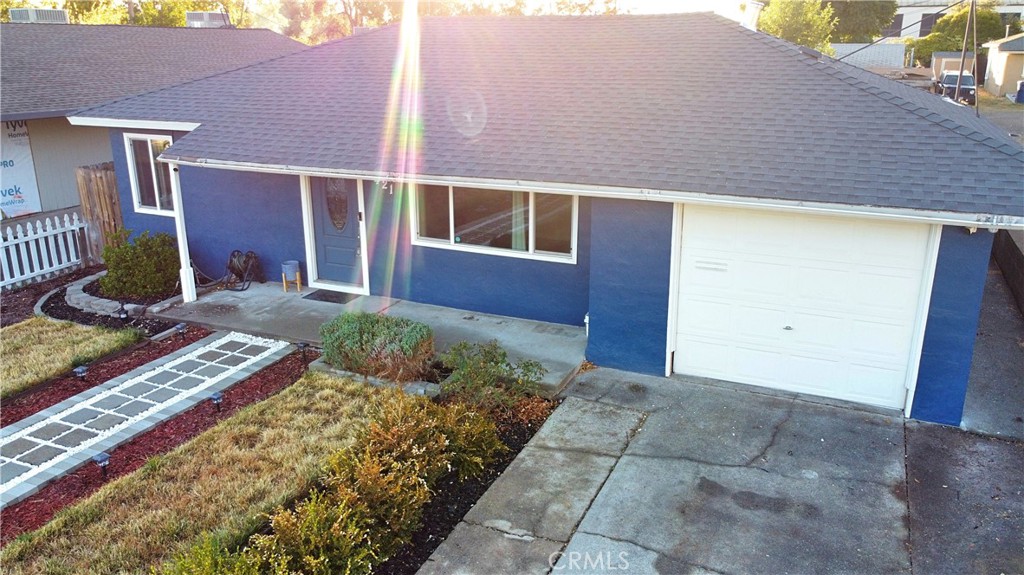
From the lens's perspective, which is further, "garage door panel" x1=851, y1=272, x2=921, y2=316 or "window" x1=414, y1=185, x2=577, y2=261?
"window" x1=414, y1=185, x2=577, y2=261

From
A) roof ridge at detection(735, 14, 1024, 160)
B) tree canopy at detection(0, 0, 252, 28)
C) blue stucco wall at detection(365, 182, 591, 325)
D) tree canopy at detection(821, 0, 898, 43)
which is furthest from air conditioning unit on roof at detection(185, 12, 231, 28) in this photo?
tree canopy at detection(821, 0, 898, 43)

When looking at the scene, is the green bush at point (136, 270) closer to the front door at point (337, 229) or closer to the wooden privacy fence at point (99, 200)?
the wooden privacy fence at point (99, 200)

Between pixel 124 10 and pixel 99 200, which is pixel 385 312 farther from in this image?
pixel 124 10

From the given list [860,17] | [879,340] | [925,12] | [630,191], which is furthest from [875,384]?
[925,12]

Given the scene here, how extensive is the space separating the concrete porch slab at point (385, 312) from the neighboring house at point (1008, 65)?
4141 centimetres

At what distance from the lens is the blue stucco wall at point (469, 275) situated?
1002 cm

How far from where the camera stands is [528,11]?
3766 cm

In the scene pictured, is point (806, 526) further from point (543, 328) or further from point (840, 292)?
point (543, 328)

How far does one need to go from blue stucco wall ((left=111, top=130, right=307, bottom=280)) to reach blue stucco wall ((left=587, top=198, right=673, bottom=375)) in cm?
553

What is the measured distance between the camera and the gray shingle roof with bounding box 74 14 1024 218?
743 cm

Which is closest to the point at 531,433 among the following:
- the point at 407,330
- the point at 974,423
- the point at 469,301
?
the point at 407,330

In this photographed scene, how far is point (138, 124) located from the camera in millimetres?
12047

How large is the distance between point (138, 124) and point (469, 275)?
6.22m

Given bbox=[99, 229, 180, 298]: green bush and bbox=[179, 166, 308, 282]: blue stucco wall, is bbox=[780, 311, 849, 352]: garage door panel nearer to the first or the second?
bbox=[179, 166, 308, 282]: blue stucco wall
